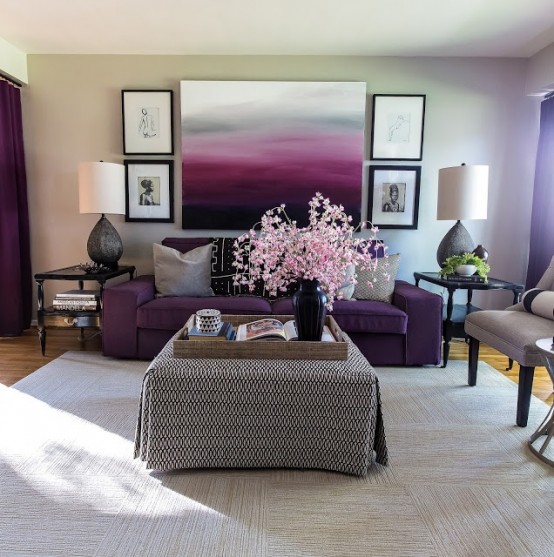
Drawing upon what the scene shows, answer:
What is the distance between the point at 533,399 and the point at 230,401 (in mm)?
1954

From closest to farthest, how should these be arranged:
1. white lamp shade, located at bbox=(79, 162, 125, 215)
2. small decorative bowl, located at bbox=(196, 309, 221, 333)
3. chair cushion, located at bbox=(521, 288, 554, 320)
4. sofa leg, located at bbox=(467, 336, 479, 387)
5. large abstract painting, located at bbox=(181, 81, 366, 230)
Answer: small decorative bowl, located at bbox=(196, 309, 221, 333) < chair cushion, located at bbox=(521, 288, 554, 320) < sofa leg, located at bbox=(467, 336, 479, 387) < white lamp shade, located at bbox=(79, 162, 125, 215) < large abstract painting, located at bbox=(181, 81, 366, 230)

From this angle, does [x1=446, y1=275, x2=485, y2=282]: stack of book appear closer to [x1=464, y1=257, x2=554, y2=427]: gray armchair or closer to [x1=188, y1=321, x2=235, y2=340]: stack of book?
[x1=464, y1=257, x2=554, y2=427]: gray armchair

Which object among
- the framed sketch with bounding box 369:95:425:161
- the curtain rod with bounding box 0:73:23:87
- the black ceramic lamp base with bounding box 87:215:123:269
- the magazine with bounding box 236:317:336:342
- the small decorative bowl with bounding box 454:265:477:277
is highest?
the curtain rod with bounding box 0:73:23:87

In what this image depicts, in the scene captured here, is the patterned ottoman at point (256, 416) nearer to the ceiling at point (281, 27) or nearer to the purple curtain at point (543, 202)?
the ceiling at point (281, 27)

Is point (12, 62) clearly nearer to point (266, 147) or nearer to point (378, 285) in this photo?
point (266, 147)

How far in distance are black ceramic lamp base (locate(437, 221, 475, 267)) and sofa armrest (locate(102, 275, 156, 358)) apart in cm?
240

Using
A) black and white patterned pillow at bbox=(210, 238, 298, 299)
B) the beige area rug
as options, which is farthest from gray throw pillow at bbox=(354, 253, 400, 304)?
the beige area rug

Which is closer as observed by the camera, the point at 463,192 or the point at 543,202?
the point at 463,192

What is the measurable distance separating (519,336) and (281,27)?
8.87ft

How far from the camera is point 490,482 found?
1681 millimetres

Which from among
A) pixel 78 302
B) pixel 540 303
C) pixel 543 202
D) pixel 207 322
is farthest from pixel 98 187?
pixel 543 202

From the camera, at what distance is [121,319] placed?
2994 mm

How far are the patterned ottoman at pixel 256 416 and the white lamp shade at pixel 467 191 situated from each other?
6.63 feet

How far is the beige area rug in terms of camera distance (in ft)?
4.40
